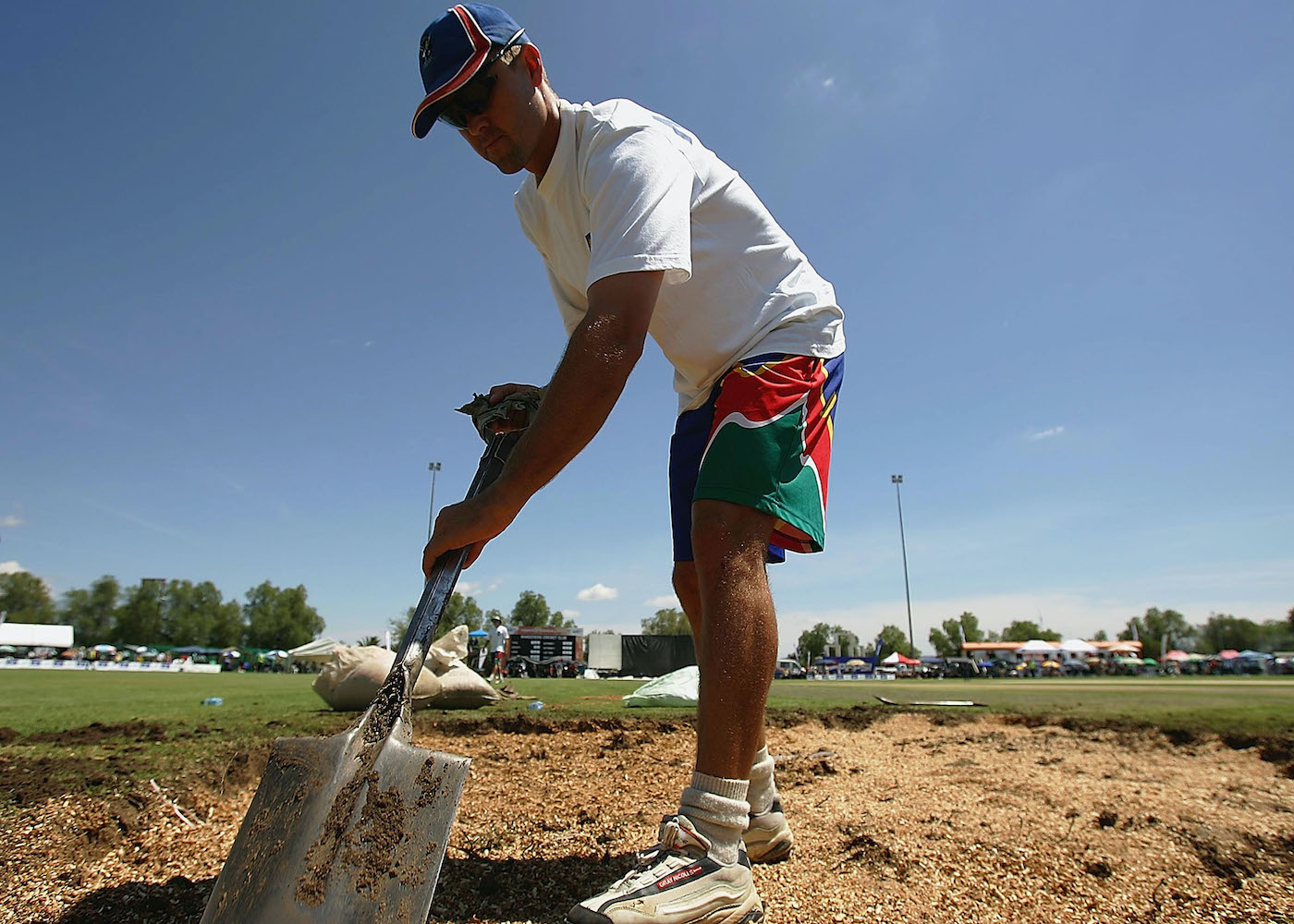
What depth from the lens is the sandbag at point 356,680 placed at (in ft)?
19.1

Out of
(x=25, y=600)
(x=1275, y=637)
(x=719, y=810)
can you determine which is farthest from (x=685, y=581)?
(x=1275, y=637)

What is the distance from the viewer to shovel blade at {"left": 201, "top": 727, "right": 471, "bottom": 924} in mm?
1066

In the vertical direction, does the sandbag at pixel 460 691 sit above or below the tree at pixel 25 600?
below

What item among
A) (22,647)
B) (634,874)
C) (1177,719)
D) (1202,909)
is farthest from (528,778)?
(22,647)

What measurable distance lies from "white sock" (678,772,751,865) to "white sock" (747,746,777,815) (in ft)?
1.23

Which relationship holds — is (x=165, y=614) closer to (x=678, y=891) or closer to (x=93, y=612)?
(x=93, y=612)

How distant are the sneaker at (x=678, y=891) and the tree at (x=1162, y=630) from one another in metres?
113

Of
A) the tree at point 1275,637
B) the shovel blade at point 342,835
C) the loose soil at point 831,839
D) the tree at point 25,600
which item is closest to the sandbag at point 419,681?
the loose soil at point 831,839

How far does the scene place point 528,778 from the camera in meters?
2.81

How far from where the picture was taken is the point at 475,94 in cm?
164

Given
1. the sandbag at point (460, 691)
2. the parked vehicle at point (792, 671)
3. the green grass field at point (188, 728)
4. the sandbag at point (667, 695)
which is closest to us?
the green grass field at point (188, 728)

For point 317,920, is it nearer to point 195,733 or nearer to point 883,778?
point 883,778

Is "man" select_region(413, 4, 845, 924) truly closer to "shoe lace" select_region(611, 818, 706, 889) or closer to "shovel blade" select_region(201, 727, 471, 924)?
"shoe lace" select_region(611, 818, 706, 889)

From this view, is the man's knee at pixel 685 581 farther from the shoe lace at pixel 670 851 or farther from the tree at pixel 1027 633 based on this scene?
the tree at pixel 1027 633
